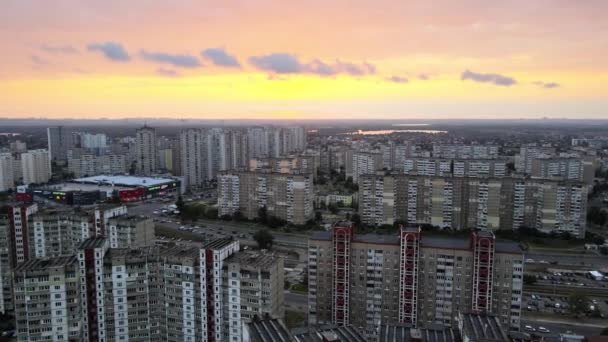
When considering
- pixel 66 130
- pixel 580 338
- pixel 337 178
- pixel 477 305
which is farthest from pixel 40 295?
pixel 66 130

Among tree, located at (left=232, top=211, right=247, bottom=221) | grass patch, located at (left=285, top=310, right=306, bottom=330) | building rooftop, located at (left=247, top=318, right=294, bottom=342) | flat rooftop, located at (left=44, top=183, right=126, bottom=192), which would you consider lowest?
grass patch, located at (left=285, top=310, right=306, bottom=330)

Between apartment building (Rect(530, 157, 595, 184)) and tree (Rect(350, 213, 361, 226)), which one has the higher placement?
apartment building (Rect(530, 157, 595, 184))

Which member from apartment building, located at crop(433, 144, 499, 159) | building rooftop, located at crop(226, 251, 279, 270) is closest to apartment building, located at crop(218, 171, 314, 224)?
building rooftop, located at crop(226, 251, 279, 270)

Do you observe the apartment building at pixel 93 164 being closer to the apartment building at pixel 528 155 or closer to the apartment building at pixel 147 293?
the apartment building at pixel 147 293

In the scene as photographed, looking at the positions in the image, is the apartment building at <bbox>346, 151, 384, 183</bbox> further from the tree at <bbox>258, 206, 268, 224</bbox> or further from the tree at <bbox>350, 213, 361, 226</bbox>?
the tree at <bbox>258, 206, 268, 224</bbox>

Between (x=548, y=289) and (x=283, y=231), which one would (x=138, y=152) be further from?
(x=548, y=289)

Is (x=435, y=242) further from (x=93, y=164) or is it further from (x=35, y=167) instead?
(x=93, y=164)

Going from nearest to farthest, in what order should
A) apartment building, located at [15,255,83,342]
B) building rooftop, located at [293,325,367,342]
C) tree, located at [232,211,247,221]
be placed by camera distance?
building rooftop, located at [293,325,367,342], apartment building, located at [15,255,83,342], tree, located at [232,211,247,221]
